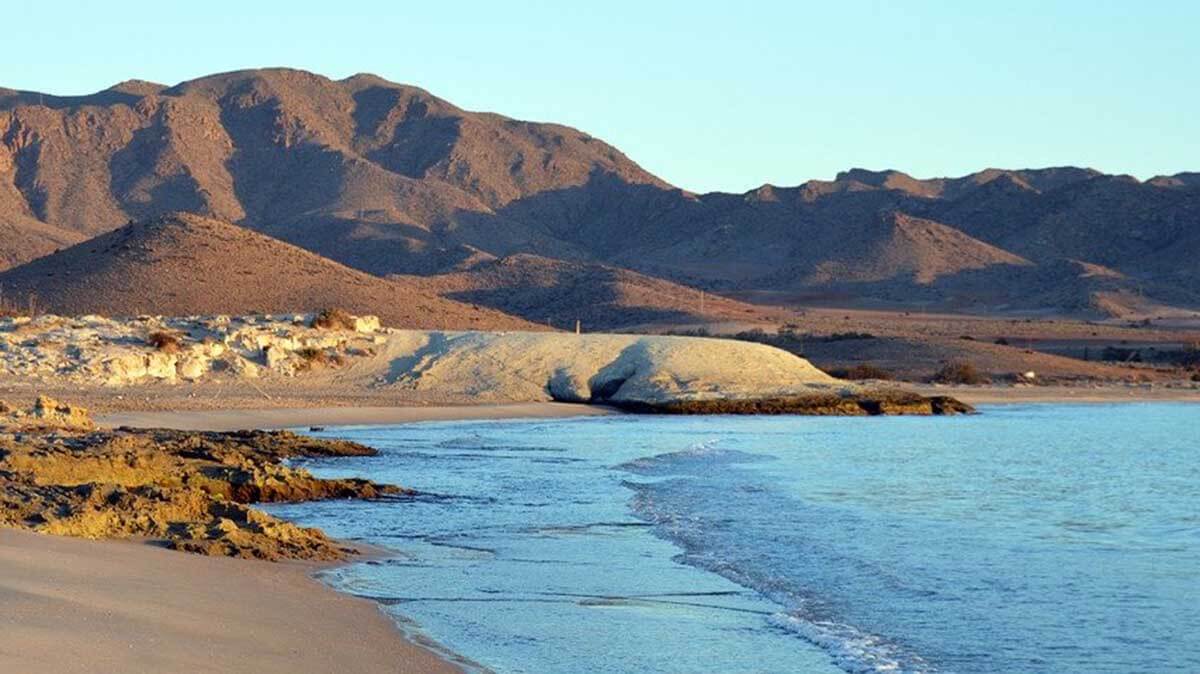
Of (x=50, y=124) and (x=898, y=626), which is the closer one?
(x=898, y=626)

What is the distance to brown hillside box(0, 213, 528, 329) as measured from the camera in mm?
64875

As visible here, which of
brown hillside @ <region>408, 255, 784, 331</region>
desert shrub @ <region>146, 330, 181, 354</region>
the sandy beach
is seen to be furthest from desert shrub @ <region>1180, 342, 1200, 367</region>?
the sandy beach

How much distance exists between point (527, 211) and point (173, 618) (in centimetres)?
16577

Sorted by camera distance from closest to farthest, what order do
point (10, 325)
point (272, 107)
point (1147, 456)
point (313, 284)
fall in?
point (1147, 456) < point (10, 325) < point (313, 284) < point (272, 107)

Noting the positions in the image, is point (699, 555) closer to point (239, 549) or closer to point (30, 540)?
point (239, 549)

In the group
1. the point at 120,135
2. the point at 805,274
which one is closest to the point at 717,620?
the point at 805,274

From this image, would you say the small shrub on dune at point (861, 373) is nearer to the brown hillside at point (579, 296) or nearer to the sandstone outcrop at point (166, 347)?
the sandstone outcrop at point (166, 347)

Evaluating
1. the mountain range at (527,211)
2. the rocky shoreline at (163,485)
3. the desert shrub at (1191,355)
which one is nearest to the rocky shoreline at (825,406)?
the rocky shoreline at (163,485)

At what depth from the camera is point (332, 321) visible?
51.0 metres

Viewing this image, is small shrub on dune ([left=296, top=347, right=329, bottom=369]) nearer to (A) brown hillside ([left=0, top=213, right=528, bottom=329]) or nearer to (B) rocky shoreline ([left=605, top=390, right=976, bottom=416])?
(B) rocky shoreline ([left=605, top=390, right=976, bottom=416])

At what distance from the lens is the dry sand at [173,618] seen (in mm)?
9586

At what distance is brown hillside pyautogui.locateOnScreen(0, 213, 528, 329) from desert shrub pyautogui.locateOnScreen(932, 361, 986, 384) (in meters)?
17.3

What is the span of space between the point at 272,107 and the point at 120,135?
2218 cm

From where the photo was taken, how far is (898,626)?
13102 millimetres
